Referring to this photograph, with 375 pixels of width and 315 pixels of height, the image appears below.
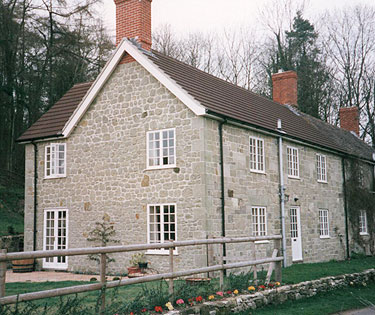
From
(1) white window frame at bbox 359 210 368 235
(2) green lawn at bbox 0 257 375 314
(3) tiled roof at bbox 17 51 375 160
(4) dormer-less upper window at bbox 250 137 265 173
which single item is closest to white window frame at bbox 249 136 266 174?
(4) dormer-less upper window at bbox 250 137 265 173

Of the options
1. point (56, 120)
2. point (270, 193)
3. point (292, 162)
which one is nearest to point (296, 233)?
point (270, 193)

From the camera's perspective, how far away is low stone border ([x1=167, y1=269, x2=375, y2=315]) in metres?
9.08

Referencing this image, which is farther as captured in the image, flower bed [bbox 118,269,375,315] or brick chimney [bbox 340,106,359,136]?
brick chimney [bbox 340,106,359,136]

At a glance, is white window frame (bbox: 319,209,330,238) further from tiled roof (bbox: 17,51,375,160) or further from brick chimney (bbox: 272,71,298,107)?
brick chimney (bbox: 272,71,298,107)

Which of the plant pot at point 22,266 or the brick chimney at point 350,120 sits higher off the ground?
the brick chimney at point 350,120

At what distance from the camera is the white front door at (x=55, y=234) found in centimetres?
1825

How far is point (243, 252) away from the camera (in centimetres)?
1639

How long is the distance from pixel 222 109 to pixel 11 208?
15.2 meters

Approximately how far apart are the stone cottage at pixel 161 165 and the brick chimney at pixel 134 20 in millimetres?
37

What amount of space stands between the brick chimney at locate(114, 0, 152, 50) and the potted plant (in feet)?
25.1

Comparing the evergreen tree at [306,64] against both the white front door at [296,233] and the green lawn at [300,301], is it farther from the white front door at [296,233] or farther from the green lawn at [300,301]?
the green lawn at [300,301]

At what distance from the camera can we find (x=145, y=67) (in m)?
16.7

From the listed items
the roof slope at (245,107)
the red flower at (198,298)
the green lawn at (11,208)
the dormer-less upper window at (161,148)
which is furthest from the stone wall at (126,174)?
the red flower at (198,298)

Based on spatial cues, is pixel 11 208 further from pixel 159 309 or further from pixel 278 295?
pixel 159 309
